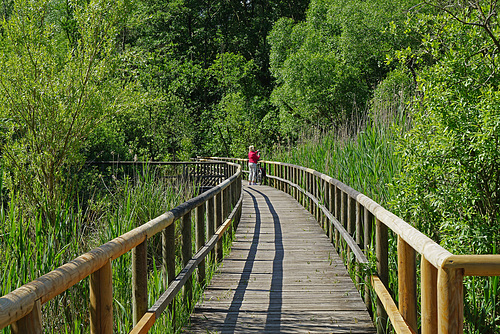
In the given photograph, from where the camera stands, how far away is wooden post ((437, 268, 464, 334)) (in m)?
2.14

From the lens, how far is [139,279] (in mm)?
3199

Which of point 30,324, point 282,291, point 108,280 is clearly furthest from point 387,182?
point 30,324

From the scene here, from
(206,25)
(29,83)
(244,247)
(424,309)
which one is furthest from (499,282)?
(206,25)

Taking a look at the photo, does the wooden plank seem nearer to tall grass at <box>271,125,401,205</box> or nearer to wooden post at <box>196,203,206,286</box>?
tall grass at <box>271,125,401,205</box>

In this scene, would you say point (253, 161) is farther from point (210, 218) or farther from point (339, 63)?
point (210, 218)

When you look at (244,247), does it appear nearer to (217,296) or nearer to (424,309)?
(217,296)

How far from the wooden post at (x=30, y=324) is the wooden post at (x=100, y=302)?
0.66 meters

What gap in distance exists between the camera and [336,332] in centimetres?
406

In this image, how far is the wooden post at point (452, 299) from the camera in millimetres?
2141

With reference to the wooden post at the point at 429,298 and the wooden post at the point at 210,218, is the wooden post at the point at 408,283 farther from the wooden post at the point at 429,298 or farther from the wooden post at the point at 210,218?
the wooden post at the point at 210,218

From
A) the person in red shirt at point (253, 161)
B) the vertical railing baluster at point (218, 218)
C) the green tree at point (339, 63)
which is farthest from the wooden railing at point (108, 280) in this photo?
the green tree at point (339, 63)

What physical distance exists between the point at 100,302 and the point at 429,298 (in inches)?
62.4

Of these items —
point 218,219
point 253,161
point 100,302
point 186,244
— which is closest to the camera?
point 100,302

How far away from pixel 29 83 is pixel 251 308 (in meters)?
7.10
